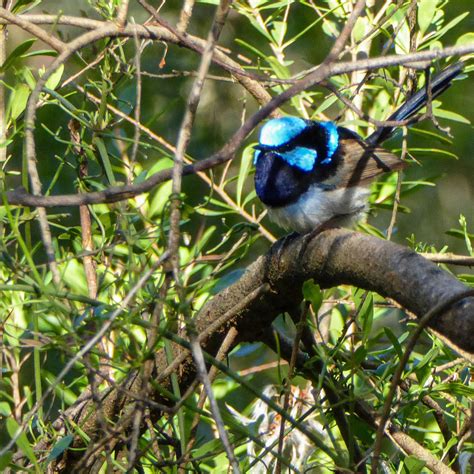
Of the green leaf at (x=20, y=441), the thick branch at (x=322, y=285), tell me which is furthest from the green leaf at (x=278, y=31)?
the green leaf at (x=20, y=441)

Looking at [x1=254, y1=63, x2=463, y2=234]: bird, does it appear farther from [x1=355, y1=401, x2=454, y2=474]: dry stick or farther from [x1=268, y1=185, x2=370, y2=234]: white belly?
[x1=355, y1=401, x2=454, y2=474]: dry stick

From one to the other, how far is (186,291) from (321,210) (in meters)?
1.56

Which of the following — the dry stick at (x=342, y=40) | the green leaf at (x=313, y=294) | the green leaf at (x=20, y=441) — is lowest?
the green leaf at (x=20, y=441)

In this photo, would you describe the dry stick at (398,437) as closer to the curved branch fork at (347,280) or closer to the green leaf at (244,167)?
the curved branch fork at (347,280)

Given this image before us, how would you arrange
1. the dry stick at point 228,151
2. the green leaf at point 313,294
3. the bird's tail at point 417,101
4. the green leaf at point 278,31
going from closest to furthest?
the dry stick at point 228,151 → the green leaf at point 313,294 → the bird's tail at point 417,101 → the green leaf at point 278,31

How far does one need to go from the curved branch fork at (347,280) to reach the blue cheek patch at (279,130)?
28.7 inches

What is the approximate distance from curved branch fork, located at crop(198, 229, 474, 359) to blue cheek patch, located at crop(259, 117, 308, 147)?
73 cm

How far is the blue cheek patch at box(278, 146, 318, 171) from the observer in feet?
9.53

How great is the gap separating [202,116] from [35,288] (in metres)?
3.24

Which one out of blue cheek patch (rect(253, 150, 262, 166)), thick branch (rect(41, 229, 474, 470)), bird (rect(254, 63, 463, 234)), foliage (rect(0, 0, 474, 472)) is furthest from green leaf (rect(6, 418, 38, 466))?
blue cheek patch (rect(253, 150, 262, 166))

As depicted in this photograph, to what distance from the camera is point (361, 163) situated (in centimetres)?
281

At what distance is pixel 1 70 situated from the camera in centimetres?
204

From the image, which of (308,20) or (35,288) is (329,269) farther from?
(308,20)

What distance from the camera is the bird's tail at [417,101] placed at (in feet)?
7.38
